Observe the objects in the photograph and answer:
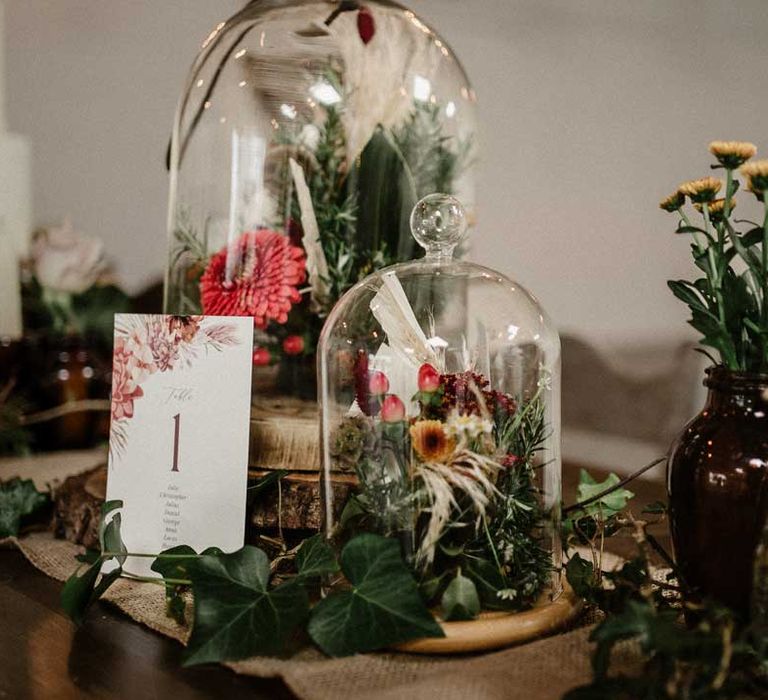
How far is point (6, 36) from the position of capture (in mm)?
1585

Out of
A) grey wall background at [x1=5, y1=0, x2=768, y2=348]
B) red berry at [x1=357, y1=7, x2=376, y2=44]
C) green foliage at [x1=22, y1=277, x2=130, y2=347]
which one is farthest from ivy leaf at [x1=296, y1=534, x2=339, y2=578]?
grey wall background at [x1=5, y1=0, x2=768, y2=348]

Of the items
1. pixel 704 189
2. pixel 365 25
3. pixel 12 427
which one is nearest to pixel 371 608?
pixel 704 189

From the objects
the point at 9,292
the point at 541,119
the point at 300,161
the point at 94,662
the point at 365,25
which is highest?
the point at 541,119

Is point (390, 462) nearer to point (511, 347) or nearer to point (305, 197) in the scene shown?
point (511, 347)

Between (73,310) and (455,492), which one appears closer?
(455,492)

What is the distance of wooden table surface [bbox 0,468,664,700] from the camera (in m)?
0.54

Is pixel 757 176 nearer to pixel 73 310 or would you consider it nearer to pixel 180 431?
pixel 180 431

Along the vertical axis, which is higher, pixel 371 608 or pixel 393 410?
pixel 393 410

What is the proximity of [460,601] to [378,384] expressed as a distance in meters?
0.17

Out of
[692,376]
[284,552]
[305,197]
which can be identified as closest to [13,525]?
[284,552]

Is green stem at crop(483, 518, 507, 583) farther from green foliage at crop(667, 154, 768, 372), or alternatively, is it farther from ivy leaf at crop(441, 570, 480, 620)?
A: green foliage at crop(667, 154, 768, 372)

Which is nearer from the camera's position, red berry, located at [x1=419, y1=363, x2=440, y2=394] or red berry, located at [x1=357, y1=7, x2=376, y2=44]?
red berry, located at [x1=419, y1=363, x2=440, y2=394]

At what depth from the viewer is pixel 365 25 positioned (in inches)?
36.8

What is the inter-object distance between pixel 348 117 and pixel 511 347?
0.35 meters
